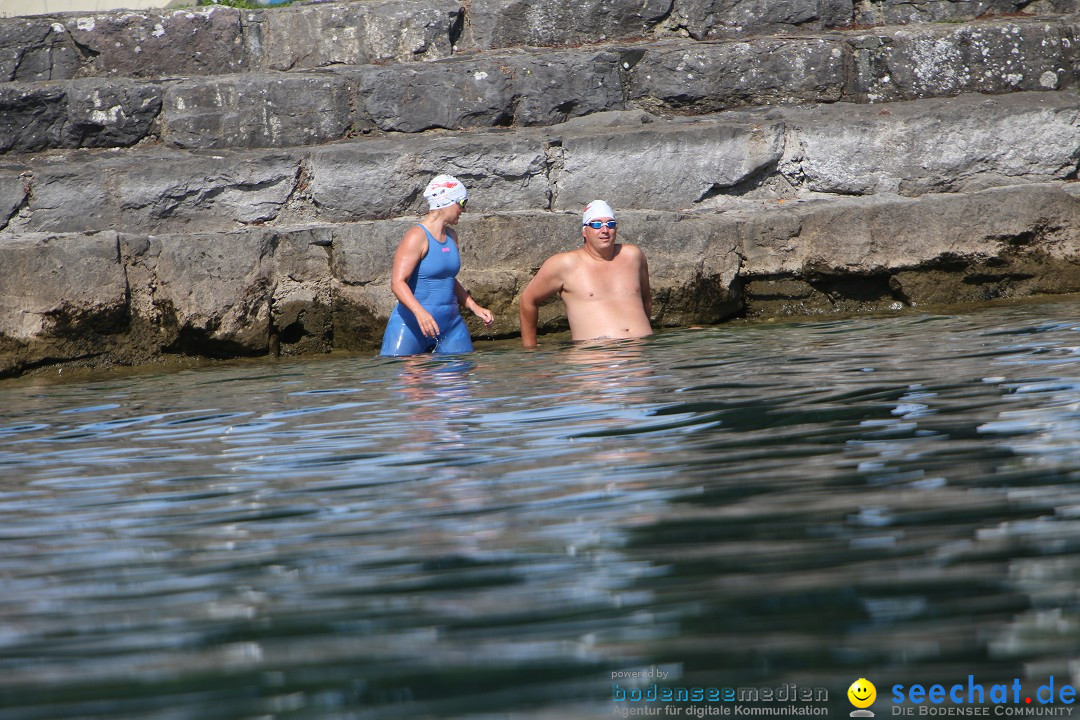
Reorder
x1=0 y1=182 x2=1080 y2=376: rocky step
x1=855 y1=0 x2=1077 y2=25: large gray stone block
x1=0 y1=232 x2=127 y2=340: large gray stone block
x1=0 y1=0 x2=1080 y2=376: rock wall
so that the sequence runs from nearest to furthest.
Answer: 1. x1=0 y1=232 x2=127 y2=340: large gray stone block
2. x1=0 y1=182 x2=1080 y2=376: rocky step
3. x1=0 y1=0 x2=1080 y2=376: rock wall
4. x1=855 y1=0 x2=1077 y2=25: large gray stone block

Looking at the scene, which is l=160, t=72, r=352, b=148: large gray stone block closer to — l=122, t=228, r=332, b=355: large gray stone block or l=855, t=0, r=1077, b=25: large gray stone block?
l=122, t=228, r=332, b=355: large gray stone block

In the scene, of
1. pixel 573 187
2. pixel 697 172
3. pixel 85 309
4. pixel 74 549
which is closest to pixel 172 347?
pixel 85 309

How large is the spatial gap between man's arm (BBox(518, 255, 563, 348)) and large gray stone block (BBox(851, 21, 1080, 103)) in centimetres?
280

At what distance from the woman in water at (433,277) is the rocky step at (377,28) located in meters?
1.97

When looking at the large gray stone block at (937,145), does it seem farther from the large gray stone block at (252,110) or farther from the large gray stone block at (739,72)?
the large gray stone block at (252,110)

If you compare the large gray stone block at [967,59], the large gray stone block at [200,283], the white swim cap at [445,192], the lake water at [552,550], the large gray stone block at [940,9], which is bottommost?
the lake water at [552,550]

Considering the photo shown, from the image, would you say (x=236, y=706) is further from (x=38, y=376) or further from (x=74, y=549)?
(x=38, y=376)

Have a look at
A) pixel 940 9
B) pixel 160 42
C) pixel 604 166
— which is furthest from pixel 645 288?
pixel 160 42

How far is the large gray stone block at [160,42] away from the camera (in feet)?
27.1

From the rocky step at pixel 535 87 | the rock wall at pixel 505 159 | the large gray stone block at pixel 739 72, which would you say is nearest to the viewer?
the rock wall at pixel 505 159

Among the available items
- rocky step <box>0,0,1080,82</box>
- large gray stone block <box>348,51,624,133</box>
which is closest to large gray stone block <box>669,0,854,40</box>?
rocky step <box>0,0,1080,82</box>

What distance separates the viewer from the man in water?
7.10m

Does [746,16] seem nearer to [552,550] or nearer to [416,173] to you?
[416,173]

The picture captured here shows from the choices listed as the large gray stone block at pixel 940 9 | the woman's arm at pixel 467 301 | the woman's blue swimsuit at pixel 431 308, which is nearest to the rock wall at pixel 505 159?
the large gray stone block at pixel 940 9
